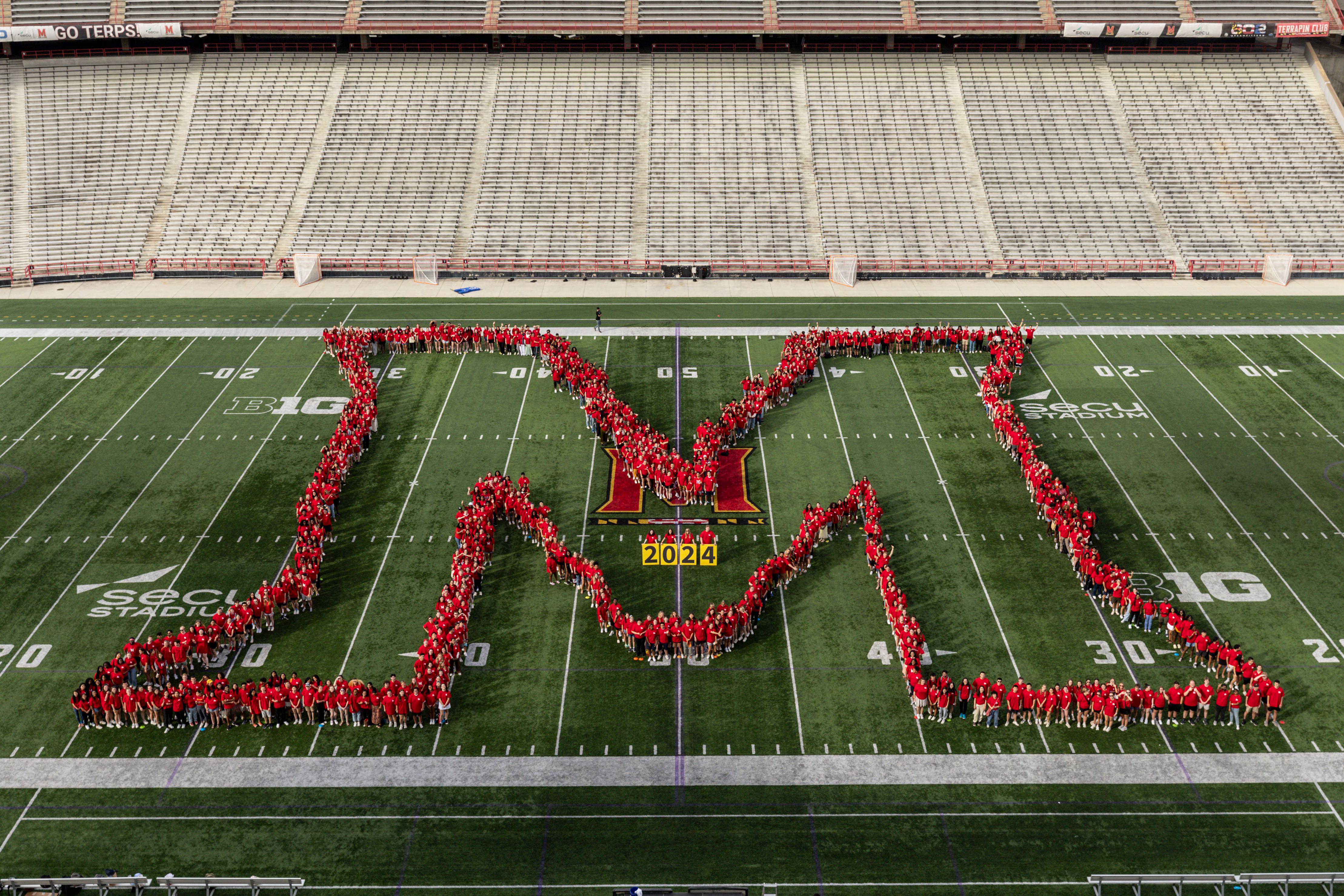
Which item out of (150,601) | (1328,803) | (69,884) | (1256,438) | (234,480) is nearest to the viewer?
(69,884)

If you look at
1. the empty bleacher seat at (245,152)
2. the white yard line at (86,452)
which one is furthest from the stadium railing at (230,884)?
the empty bleacher seat at (245,152)

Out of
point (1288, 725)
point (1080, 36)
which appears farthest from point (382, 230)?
point (1288, 725)

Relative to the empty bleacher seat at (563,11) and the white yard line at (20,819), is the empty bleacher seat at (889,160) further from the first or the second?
the white yard line at (20,819)

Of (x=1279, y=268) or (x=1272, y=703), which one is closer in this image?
(x=1272, y=703)

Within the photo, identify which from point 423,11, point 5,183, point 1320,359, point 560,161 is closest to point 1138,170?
point 1320,359

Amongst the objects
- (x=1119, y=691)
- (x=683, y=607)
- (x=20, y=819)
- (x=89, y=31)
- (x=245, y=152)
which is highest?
(x=89, y=31)

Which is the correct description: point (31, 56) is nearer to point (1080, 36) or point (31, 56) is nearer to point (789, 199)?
point (789, 199)

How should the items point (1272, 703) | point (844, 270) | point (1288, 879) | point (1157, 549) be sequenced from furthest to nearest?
point (844, 270), point (1157, 549), point (1272, 703), point (1288, 879)

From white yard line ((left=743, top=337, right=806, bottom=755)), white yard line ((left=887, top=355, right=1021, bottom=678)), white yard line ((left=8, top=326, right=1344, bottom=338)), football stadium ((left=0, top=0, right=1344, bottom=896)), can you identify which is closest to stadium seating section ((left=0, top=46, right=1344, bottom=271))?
football stadium ((left=0, top=0, right=1344, bottom=896))

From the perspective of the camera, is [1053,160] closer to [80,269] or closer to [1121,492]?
[1121,492]
